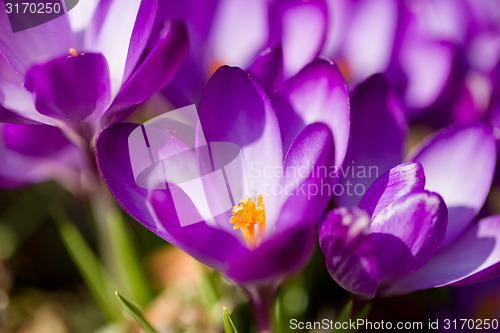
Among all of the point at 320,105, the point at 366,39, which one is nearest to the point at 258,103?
the point at 320,105

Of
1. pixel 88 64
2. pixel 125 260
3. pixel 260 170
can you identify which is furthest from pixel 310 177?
pixel 125 260

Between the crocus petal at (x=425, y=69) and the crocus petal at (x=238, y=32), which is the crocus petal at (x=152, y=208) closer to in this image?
the crocus petal at (x=238, y=32)

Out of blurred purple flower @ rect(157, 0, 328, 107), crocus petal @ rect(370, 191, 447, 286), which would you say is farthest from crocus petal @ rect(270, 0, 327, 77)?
crocus petal @ rect(370, 191, 447, 286)

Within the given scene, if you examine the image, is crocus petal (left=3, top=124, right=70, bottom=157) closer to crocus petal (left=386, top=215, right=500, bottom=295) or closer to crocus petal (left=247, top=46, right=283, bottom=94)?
crocus petal (left=247, top=46, right=283, bottom=94)

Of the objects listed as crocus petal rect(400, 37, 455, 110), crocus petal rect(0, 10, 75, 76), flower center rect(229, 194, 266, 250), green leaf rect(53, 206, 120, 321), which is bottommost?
green leaf rect(53, 206, 120, 321)

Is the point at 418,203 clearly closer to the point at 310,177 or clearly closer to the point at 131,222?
the point at 310,177

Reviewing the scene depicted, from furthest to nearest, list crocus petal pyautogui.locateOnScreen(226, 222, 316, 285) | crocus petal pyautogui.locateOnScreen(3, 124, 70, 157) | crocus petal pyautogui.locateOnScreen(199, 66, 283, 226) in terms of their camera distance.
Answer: crocus petal pyautogui.locateOnScreen(3, 124, 70, 157) < crocus petal pyautogui.locateOnScreen(199, 66, 283, 226) < crocus petal pyautogui.locateOnScreen(226, 222, 316, 285)

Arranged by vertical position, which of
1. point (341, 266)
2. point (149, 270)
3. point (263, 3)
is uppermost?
point (263, 3)
